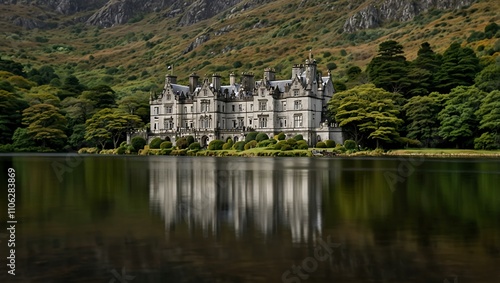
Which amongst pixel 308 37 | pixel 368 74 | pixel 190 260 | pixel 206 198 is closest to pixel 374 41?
pixel 308 37

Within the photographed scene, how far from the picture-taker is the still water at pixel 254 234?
38.8 ft

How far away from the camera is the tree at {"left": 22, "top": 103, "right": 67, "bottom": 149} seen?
95.6 metres

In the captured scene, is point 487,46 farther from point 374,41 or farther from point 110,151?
point 110,151

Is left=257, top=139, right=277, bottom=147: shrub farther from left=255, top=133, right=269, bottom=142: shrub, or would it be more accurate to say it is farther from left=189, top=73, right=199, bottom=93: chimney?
left=189, top=73, right=199, bottom=93: chimney

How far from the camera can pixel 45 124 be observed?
98000 mm

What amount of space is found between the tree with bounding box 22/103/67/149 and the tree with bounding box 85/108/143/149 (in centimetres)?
504

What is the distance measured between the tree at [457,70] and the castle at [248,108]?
59.0 feet

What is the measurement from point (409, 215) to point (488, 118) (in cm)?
5717

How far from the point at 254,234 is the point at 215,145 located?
7329cm

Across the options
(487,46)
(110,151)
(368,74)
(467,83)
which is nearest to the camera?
(467,83)

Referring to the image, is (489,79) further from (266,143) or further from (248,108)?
(248,108)

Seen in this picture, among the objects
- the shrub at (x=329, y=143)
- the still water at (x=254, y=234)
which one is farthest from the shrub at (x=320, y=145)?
the still water at (x=254, y=234)

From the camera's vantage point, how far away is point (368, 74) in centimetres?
10306

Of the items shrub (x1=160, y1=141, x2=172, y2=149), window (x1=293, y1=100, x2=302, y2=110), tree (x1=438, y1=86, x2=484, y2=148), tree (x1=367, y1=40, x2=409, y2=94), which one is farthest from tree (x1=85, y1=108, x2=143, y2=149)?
tree (x1=438, y1=86, x2=484, y2=148)
